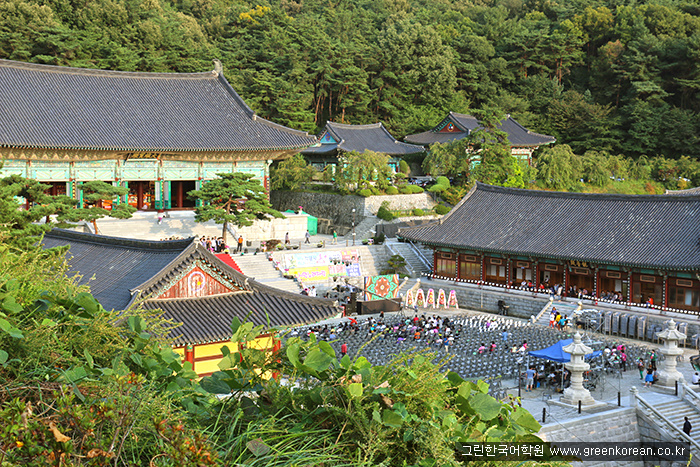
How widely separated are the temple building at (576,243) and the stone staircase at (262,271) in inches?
298

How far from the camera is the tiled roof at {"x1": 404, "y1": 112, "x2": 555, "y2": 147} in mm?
61250

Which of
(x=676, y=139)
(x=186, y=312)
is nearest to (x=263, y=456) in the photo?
(x=186, y=312)

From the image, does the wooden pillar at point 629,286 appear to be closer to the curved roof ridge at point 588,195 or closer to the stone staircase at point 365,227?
the curved roof ridge at point 588,195

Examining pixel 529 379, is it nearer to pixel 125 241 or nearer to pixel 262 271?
pixel 125 241

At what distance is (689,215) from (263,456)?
3264 cm

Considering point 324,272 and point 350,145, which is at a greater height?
point 350,145

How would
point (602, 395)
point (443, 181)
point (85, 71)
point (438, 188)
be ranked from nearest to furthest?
point (602, 395) < point (85, 71) < point (438, 188) < point (443, 181)

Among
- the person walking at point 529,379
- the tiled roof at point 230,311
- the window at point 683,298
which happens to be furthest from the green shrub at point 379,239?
the tiled roof at point 230,311

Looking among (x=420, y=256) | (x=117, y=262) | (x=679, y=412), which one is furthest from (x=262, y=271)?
(x=679, y=412)

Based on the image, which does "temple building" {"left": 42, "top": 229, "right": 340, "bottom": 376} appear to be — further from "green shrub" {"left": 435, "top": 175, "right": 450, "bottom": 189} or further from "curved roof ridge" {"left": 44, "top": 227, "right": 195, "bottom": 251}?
"green shrub" {"left": 435, "top": 175, "right": 450, "bottom": 189}

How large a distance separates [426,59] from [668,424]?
56.7 m

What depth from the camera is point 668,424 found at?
2031 centimetres

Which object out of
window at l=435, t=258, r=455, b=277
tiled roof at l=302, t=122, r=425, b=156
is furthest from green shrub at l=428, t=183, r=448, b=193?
window at l=435, t=258, r=455, b=277

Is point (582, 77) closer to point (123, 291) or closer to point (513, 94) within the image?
point (513, 94)
